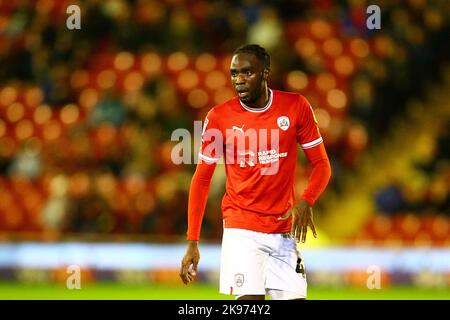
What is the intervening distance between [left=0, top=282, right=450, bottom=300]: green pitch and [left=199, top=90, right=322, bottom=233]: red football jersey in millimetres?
4753

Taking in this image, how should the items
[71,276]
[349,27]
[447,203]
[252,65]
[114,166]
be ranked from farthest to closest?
1. [349,27]
2. [114,166]
3. [447,203]
4. [71,276]
5. [252,65]

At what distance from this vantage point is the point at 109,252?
1259 centimetres

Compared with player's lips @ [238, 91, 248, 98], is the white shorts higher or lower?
lower

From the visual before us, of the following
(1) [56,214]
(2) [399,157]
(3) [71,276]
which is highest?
(2) [399,157]

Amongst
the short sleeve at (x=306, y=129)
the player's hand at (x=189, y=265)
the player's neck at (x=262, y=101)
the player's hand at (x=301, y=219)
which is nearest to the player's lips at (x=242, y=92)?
the player's neck at (x=262, y=101)

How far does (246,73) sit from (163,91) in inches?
328

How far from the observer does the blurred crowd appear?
1329 cm

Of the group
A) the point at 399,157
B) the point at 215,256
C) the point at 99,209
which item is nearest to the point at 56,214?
the point at 99,209

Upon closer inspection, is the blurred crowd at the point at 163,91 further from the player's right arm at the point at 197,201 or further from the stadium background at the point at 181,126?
the player's right arm at the point at 197,201

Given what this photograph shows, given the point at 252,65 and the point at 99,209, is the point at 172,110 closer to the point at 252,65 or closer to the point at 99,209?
the point at 99,209

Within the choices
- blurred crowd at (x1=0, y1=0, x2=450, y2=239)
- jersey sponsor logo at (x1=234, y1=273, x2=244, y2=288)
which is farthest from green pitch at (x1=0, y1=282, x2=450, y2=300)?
jersey sponsor logo at (x1=234, y1=273, x2=244, y2=288)

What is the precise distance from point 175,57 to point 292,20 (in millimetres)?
1980

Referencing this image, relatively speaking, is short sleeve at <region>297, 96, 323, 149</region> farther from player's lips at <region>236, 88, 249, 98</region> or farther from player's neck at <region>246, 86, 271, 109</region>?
player's lips at <region>236, 88, 249, 98</region>

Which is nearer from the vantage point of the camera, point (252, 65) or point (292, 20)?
point (252, 65)
